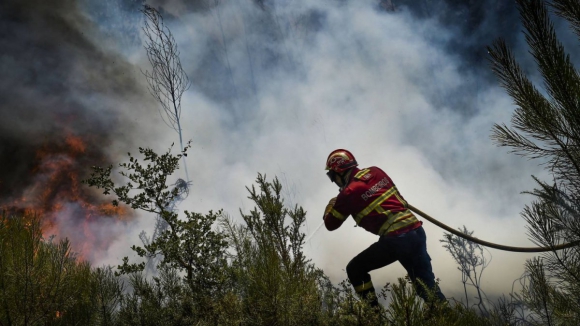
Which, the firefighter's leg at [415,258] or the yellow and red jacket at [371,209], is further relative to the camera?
the yellow and red jacket at [371,209]

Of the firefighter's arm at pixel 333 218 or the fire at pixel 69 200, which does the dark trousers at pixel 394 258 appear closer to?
the firefighter's arm at pixel 333 218

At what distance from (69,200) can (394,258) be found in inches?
309

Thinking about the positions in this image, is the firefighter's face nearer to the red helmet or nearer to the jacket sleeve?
the red helmet

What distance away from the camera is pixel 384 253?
13.3ft

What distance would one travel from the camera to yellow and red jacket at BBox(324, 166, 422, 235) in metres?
4.20

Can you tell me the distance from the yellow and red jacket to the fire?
6021mm

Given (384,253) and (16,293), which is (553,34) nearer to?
(384,253)

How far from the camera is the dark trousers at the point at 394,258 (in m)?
4.03

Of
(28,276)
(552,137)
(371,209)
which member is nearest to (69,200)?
(28,276)

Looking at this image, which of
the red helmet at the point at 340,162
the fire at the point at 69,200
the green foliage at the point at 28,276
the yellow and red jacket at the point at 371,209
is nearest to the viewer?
the green foliage at the point at 28,276

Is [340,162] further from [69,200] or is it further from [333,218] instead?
[69,200]

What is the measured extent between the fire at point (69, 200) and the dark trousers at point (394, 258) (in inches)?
244

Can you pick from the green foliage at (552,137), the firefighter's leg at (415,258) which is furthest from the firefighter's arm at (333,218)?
the green foliage at (552,137)

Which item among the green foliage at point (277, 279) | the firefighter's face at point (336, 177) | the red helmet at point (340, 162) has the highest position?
the red helmet at point (340, 162)
